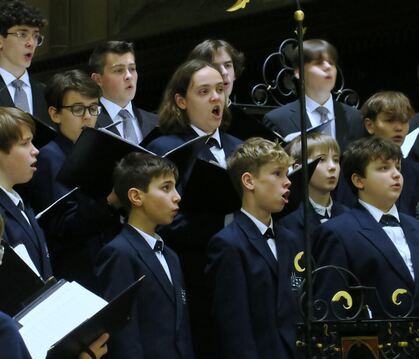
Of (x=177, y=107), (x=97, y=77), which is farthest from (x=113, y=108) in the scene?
(x=177, y=107)

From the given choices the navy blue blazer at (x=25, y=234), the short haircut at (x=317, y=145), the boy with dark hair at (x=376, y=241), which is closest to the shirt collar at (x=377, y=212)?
the boy with dark hair at (x=376, y=241)

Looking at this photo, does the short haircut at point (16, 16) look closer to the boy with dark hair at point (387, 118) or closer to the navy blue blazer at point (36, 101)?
the navy blue blazer at point (36, 101)

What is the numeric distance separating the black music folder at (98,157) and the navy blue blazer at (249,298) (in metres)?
0.35

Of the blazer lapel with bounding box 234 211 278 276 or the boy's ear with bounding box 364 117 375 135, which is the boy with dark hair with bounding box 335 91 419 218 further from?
the blazer lapel with bounding box 234 211 278 276

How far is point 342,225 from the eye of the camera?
15.4 feet

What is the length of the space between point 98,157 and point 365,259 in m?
1.10

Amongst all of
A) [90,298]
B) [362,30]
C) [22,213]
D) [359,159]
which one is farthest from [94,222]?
[362,30]

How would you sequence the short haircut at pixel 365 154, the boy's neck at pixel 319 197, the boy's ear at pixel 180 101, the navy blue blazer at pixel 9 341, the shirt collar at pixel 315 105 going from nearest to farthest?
the navy blue blazer at pixel 9 341, the short haircut at pixel 365 154, the boy's neck at pixel 319 197, the boy's ear at pixel 180 101, the shirt collar at pixel 315 105

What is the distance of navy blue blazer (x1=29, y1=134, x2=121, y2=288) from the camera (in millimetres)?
4516

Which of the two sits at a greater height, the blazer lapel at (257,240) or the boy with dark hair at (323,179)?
the boy with dark hair at (323,179)

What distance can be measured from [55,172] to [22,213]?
0.40 metres

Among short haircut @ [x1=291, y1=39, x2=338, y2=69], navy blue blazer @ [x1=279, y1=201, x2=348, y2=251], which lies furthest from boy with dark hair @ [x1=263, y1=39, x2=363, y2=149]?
navy blue blazer @ [x1=279, y1=201, x2=348, y2=251]

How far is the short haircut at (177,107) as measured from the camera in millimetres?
5098

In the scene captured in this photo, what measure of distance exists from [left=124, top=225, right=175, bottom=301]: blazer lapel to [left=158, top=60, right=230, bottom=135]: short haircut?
834mm
